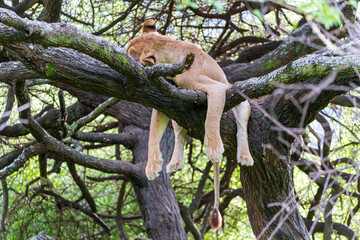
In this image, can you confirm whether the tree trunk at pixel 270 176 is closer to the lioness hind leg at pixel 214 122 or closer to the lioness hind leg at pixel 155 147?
the lioness hind leg at pixel 214 122

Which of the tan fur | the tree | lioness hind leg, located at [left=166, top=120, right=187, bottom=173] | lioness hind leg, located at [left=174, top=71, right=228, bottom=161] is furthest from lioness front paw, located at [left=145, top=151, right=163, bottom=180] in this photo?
lioness hind leg, located at [left=174, top=71, right=228, bottom=161]

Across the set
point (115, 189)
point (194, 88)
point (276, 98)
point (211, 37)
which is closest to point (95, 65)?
point (194, 88)

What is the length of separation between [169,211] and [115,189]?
10.4 feet

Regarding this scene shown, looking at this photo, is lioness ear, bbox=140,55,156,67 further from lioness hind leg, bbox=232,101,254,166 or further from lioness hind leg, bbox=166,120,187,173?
lioness hind leg, bbox=232,101,254,166

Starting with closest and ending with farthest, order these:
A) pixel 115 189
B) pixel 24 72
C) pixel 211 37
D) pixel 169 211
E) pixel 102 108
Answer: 1. pixel 24 72
2. pixel 102 108
3. pixel 169 211
4. pixel 211 37
5. pixel 115 189

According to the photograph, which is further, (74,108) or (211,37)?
(211,37)

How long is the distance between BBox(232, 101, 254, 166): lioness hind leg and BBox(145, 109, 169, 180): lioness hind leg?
2.05 feet

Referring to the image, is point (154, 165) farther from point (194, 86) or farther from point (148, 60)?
point (148, 60)

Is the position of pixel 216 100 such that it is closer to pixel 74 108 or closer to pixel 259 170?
pixel 259 170

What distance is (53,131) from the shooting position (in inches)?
274

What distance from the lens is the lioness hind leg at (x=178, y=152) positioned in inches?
157

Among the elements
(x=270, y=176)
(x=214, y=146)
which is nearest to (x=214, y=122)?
(x=214, y=146)

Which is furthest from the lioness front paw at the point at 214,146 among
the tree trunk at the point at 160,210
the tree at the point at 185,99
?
the tree trunk at the point at 160,210

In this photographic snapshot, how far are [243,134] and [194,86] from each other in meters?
0.58
